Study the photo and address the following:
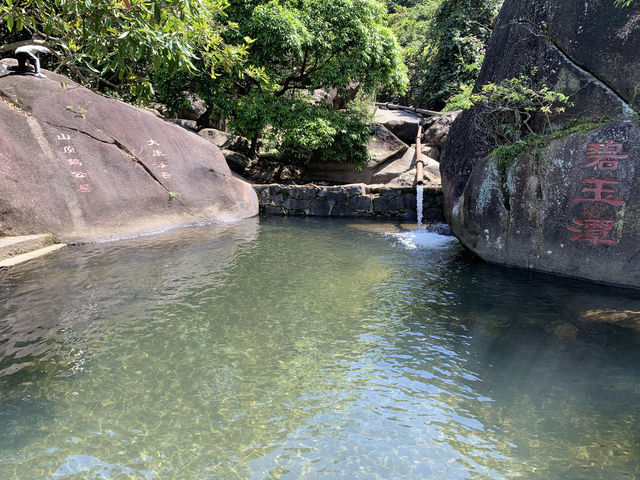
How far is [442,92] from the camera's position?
21.6 metres

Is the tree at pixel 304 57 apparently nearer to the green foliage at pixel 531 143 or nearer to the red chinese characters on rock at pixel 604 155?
the green foliage at pixel 531 143

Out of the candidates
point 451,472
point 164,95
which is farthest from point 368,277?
point 164,95

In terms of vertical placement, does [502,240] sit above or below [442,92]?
below

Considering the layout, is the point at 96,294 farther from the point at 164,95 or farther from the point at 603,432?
the point at 164,95

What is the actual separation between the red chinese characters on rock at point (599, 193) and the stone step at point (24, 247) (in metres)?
9.56

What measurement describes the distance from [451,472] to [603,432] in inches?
56.7

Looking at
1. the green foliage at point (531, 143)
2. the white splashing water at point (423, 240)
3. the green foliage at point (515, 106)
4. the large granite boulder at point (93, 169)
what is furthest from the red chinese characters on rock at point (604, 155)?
the large granite boulder at point (93, 169)

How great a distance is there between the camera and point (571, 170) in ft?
26.3

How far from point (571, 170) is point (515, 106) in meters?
1.95

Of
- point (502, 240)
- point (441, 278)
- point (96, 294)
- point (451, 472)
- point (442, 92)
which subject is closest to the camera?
point (451, 472)

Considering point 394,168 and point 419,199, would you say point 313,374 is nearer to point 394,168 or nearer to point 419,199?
point 419,199

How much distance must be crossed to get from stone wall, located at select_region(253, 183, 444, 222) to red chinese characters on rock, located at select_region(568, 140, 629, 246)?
6.32 m

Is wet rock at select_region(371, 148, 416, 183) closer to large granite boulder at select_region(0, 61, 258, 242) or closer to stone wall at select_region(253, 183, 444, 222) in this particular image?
stone wall at select_region(253, 183, 444, 222)

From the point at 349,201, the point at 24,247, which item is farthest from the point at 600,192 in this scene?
the point at 24,247
